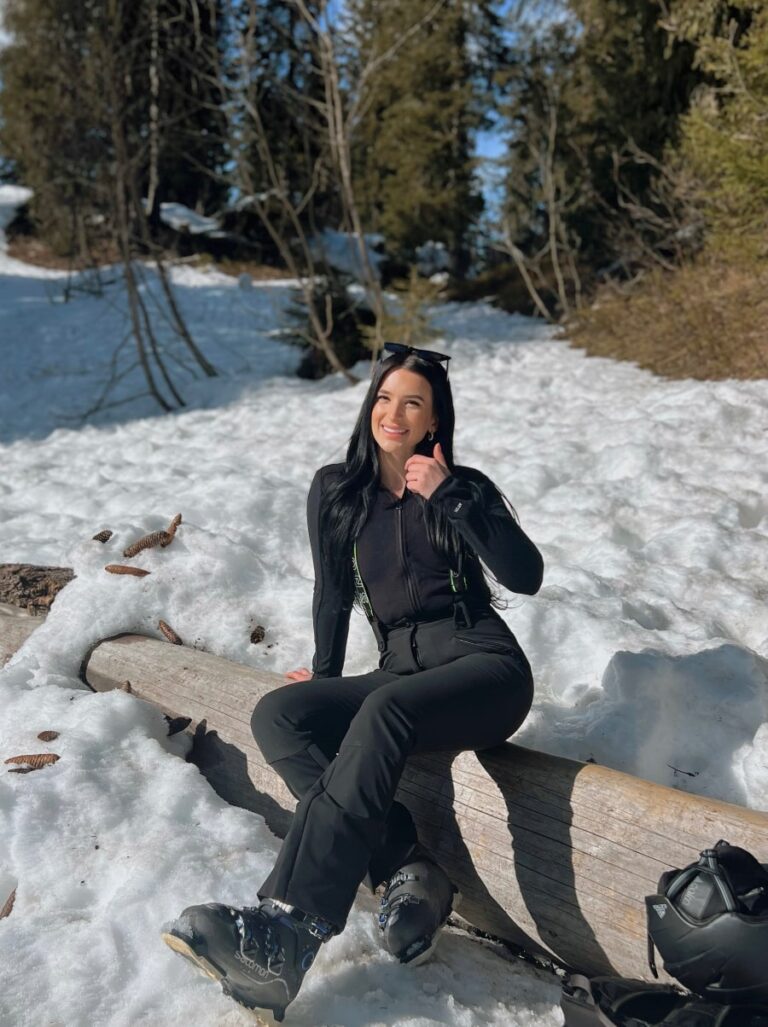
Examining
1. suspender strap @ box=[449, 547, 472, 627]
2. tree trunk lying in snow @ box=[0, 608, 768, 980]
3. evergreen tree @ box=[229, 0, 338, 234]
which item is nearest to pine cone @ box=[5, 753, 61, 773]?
tree trunk lying in snow @ box=[0, 608, 768, 980]

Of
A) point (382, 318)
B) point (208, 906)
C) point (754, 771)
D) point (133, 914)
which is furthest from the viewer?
point (382, 318)

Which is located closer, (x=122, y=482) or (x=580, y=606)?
(x=580, y=606)

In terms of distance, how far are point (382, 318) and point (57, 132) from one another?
33.8 ft

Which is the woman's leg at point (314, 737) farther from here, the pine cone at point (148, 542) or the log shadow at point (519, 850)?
the pine cone at point (148, 542)

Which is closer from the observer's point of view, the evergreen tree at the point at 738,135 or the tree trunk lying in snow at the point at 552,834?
the tree trunk lying in snow at the point at 552,834

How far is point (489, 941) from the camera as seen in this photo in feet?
9.20

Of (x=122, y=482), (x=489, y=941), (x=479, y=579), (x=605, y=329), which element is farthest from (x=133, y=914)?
(x=605, y=329)

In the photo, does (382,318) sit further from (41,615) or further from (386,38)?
(386,38)

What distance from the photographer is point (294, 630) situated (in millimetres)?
4215

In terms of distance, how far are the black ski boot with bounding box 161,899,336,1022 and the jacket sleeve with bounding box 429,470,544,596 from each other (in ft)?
3.83

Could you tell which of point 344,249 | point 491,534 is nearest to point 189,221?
point 344,249

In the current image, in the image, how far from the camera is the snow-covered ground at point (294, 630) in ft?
7.80

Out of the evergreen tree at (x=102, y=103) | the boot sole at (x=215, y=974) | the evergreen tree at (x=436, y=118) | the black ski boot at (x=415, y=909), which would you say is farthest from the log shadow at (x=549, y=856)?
the evergreen tree at (x=436, y=118)

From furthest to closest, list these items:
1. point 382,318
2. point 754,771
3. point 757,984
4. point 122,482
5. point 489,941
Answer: point 382,318 < point 122,482 < point 754,771 < point 489,941 < point 757,984
